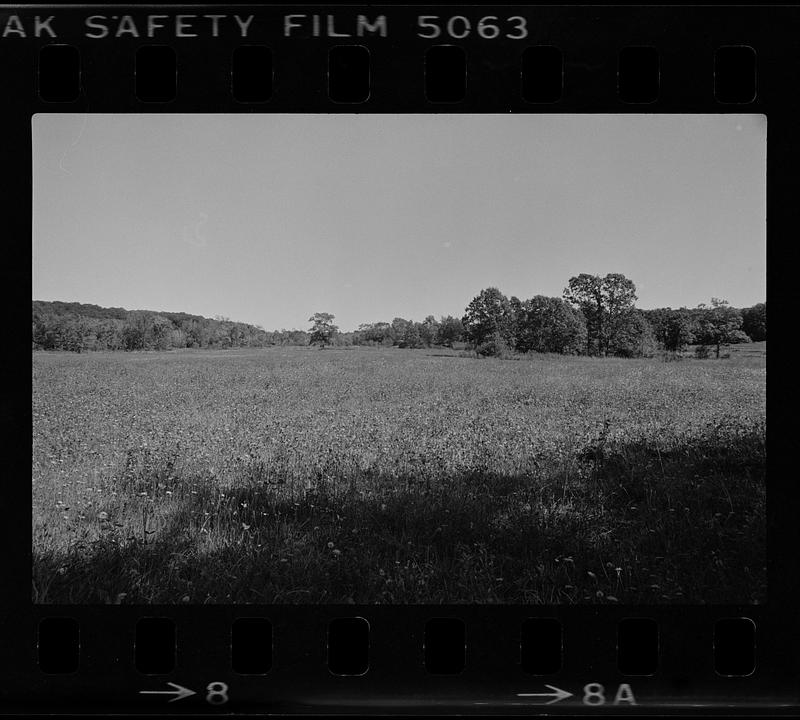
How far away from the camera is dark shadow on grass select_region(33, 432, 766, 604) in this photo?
3.46 meters

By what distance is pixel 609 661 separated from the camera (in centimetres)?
297

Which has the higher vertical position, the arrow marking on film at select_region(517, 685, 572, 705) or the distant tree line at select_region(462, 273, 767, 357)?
the distant tree line at select_region(462, 273, 767, 357)

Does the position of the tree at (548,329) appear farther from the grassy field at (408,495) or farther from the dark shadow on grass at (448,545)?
the dark shadow on grass at (448,545)

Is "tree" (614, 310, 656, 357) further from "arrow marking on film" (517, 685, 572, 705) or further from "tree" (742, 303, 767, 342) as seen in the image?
"arrow marking on film" (517, 685, 572, 705)

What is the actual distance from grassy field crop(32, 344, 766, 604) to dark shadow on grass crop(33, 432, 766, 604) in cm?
2

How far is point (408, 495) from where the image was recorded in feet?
14.9

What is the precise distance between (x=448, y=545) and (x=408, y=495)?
79 cm

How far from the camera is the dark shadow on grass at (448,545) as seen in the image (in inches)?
136

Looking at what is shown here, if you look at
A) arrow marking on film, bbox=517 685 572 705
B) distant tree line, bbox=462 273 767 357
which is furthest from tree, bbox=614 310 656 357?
arrow marking on film, bbox=517 685 572 705

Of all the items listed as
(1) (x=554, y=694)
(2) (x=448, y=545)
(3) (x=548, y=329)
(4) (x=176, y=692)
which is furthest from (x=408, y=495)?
(3) (x=548, y=329)

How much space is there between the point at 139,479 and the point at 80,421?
2.15 meters

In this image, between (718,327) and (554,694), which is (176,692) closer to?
(554,694)
